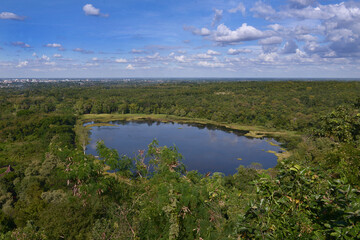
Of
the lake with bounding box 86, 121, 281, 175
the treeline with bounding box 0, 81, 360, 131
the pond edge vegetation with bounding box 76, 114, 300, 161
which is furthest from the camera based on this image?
the treeline with bounding box 0, 81, 360, 131

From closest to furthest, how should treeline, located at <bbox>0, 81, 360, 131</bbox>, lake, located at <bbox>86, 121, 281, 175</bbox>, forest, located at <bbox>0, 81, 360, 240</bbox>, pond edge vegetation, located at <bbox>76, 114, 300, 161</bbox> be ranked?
forest, located at <bbox>0, 81, 360, 240</bbox> < lake, located at <bbox>86, 121, 281, 175</bbox> < pond edge vegetation, located at <bbox>76, 114, 300, 161</bbox> < treeline, located at <bbox>0, 81, 360, 131</bbox>

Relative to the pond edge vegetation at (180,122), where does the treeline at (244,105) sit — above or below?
above

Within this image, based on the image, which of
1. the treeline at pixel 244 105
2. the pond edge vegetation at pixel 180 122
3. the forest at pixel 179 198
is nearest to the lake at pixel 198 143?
the pond edge vegetation at pixel 180 122

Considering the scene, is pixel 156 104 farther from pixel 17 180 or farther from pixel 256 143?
pixel 17 180

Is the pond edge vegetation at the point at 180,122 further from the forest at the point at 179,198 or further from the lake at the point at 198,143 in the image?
the forest at the point at 179,198

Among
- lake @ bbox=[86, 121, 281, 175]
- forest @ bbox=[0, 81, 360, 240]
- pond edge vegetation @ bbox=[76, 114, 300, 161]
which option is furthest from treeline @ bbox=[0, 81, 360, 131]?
forest @ bbox=[0, 81, 360, 240]

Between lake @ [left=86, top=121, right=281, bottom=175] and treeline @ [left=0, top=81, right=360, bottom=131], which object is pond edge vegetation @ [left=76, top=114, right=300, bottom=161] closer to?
lake @ [left=86, top=121, right=281, bottom=175]

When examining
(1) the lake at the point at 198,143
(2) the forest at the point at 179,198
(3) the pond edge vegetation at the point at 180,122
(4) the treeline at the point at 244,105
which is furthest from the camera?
(4) the treeline at the point at 244,105

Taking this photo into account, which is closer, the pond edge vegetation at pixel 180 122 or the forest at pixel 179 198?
the forest at pixel 179 198
